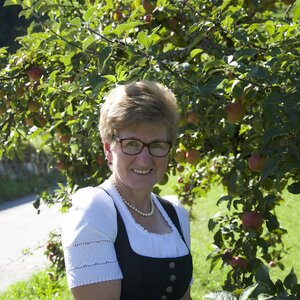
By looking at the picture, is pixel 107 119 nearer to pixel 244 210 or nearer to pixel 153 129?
pixel 153 129

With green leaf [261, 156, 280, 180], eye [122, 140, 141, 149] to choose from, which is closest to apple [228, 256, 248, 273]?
green leaf [261, 156, 280, 180]

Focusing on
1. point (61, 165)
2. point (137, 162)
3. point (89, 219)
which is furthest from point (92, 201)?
point (61, 165)

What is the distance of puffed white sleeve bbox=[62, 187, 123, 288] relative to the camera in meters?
1.70

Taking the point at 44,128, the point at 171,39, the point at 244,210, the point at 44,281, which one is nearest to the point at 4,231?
the point at 44,281

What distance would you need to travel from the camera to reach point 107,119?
1918 mm

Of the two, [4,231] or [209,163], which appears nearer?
[209,163]

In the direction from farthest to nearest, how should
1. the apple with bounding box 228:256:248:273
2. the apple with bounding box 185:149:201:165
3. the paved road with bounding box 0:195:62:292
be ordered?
the paved road with bounding box 0:195:62:292
the apple with bounding box 185:149:201:165
the apple with bounding box 228:256:248:273

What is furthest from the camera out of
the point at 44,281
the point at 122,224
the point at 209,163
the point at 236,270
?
the point at 44,281

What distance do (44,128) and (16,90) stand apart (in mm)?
381

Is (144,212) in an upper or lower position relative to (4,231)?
upper

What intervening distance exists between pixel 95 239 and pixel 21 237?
6.72 metres

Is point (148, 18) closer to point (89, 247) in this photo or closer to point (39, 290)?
point (89, 247)

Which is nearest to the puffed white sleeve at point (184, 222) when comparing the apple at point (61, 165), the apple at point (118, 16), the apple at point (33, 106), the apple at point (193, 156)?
the apple at point (193, 156)

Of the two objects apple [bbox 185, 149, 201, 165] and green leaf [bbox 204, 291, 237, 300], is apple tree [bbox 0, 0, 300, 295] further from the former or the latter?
green leaf [bbox 204, 291, 237, 300]
